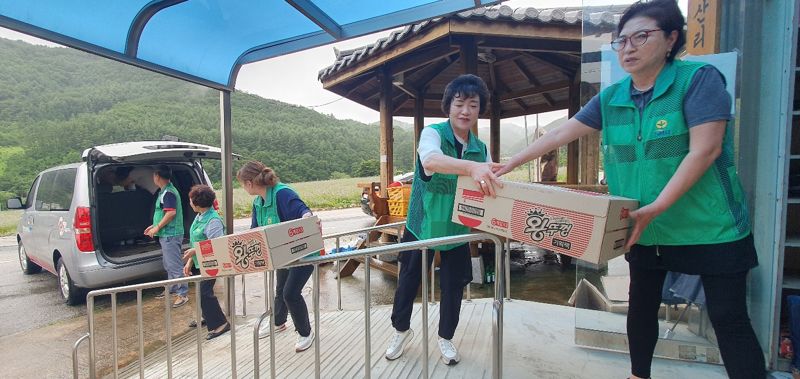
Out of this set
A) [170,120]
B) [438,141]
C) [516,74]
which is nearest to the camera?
[438,141]

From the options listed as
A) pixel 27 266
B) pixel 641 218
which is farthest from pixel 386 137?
pixel 27 266

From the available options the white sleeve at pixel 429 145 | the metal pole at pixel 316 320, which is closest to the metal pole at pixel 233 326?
the metal pole at pixel 316 320

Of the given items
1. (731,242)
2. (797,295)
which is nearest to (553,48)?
(797,295)

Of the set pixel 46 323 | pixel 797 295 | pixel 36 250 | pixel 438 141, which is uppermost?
pixel 438 141

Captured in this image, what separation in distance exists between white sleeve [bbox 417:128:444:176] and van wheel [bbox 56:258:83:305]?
4.84 metres

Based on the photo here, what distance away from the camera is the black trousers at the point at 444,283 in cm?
201

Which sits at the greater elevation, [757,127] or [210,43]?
[210,43]

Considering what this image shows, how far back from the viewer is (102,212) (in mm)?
5219

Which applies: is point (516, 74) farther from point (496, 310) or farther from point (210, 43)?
point (496, 310)

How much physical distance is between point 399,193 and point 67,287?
4282mm

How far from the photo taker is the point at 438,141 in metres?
1.86

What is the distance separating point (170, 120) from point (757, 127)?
153ft

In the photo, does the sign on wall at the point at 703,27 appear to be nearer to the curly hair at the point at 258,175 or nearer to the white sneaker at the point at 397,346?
the white sneaker at the point at 397,346

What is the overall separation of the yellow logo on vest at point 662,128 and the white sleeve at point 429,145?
83cm
